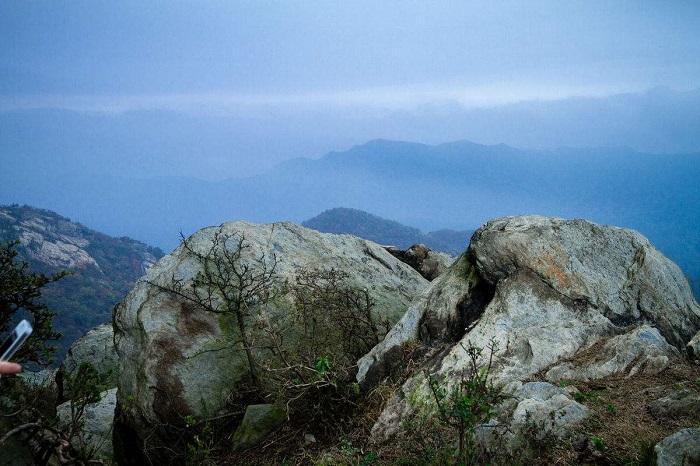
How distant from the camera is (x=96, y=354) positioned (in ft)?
74.5

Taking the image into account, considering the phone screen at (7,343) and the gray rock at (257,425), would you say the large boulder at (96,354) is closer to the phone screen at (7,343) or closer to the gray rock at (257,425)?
the gray rock at (257,425)

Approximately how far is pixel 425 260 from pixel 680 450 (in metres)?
14.1

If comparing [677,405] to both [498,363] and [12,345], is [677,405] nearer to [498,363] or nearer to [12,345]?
[498,363]

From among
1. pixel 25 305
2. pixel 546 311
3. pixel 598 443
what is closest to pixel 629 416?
pixel 598 443

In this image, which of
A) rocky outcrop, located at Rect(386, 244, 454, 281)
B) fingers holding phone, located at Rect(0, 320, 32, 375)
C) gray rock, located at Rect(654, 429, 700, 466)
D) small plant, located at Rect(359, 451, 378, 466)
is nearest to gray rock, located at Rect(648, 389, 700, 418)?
gray rock, located at Rect(654, 429, 700, 466)

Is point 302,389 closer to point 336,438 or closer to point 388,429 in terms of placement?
point 336,438

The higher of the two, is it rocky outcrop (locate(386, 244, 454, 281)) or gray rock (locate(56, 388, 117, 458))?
rocky outcrop (locate(386, 244, 454, 281))

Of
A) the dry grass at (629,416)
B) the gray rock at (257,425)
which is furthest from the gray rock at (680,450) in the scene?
the gray rock at (257,425)

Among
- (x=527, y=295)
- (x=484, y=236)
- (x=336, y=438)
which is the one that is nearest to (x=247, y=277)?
(x=336, y=438)

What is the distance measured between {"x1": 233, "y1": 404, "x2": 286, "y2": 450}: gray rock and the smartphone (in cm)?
623

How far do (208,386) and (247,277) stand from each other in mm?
2640

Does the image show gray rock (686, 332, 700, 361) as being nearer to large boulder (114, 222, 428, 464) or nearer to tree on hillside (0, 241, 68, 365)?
large boulder (114, 222, 428, 464)

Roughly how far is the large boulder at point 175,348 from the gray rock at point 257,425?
1.53 m

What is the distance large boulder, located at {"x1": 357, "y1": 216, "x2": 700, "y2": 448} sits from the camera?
873cm
